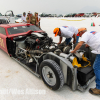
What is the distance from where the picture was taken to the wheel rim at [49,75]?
7.19 feet

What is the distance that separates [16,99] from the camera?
2090 millimetres

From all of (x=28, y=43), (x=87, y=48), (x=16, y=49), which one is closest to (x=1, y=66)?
(x=16, y=49)

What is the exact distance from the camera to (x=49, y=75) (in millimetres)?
2193

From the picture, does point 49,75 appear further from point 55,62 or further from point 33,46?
point 33,46

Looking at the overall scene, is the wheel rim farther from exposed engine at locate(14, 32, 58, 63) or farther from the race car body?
exposed engine at locate(14, 32, 58, 63)

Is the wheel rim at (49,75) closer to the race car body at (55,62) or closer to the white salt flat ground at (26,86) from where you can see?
the race car body at (55,62)

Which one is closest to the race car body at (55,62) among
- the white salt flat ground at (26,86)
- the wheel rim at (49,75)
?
the wheel rim at (49,75)

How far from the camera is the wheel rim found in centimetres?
219

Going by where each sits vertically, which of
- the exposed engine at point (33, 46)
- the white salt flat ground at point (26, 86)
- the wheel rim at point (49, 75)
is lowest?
the white salt flat ground at point (26, 86)

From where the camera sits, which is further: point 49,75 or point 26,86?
point 26,86

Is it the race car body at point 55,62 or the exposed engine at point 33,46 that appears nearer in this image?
the race car body at point 55,62

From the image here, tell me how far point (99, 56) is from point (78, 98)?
39.4 inches

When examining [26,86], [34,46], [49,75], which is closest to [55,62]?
[49,75]

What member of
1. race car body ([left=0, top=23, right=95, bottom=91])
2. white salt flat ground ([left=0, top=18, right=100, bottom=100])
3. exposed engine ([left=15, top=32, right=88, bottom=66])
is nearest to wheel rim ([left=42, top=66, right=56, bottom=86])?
race car body ([left=0, top=23, right=95, bottom=91])
